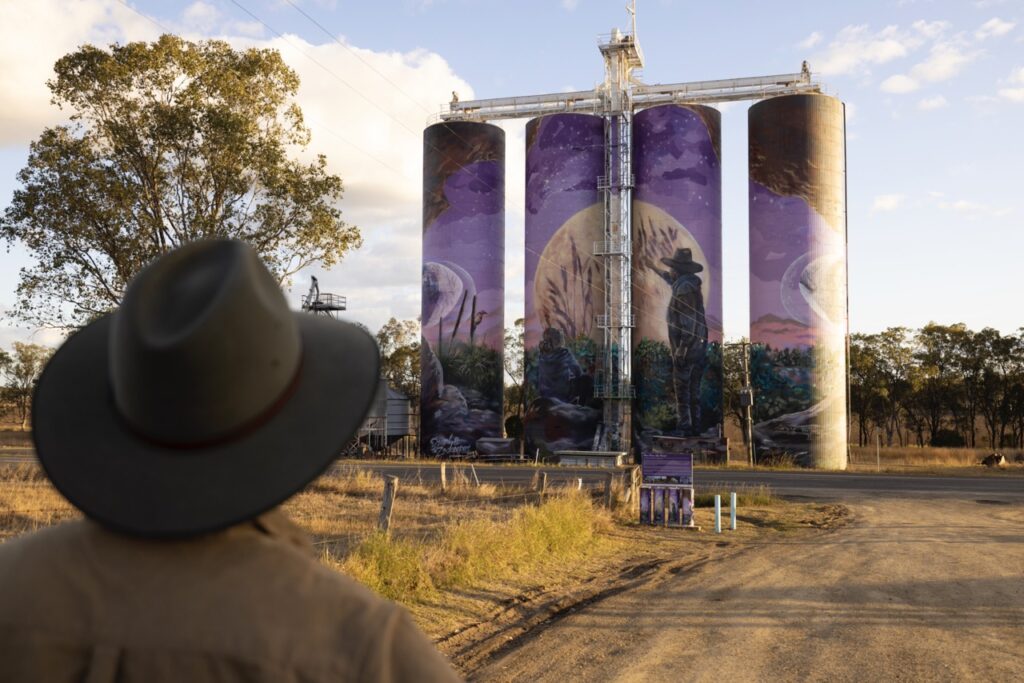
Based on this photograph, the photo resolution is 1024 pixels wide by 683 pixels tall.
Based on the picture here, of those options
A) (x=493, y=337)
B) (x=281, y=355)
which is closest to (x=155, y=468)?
(x=281, y=355)

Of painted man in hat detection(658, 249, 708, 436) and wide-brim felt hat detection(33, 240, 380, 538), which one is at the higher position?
painted man in hat detection(658, 249, 708, 436)

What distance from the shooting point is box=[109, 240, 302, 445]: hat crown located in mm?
1509

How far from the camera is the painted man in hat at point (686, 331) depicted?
48.2m

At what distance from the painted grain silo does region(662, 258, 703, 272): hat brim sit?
2.85 metres

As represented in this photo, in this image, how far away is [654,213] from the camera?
163ft

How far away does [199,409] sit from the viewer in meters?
1.51

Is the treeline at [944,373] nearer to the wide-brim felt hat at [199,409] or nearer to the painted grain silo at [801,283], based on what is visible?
the painted grain silo at [801,283]

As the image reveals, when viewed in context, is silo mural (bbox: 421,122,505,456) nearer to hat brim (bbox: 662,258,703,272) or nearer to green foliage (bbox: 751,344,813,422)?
hat brim (bbox: 662,258,703,272)

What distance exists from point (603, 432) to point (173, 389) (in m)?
48.1

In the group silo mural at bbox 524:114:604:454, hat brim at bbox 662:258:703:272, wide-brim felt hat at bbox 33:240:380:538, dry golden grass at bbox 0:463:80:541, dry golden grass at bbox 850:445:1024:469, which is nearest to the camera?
wide-brim felt hat at bbox 33:240:380:538

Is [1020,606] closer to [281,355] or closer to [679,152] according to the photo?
[281,355]

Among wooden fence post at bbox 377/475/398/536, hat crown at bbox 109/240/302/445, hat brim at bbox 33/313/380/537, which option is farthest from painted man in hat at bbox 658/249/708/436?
hat crown at bbox 109/240/302/445

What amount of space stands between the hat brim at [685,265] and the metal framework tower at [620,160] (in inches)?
92.0

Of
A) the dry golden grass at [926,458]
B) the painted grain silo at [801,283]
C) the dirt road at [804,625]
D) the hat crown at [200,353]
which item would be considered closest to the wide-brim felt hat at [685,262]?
the painted grain silo at [801,283]
